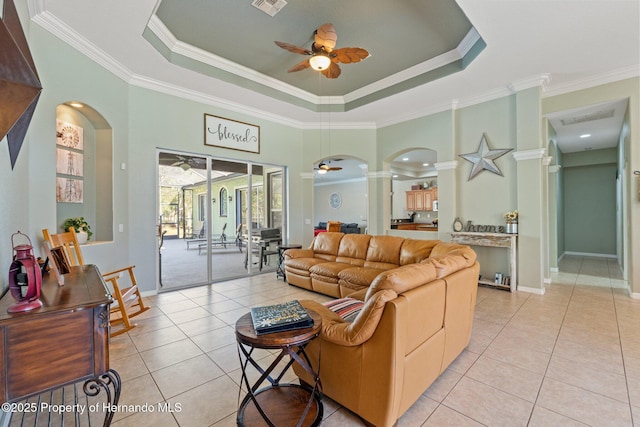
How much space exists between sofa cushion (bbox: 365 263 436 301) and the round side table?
1.39ft

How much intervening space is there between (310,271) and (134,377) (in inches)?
106

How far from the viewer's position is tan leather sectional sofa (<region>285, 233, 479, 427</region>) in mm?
1523

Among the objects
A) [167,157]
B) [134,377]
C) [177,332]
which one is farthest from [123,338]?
[167,157]

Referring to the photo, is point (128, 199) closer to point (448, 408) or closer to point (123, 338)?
point (123, 338)

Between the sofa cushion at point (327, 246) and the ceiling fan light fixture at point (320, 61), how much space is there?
2817mm

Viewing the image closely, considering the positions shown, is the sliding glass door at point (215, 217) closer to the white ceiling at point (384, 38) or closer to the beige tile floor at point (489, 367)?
the white ceiling at point (384, 38)

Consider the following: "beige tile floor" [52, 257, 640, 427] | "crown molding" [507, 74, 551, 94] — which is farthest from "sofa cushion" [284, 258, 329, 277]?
"crown molding" [507, 74, 551, 94]

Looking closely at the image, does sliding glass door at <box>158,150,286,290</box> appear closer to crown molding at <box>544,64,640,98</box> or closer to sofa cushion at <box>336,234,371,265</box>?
sofa cushion at <box>336,234,371,265</box>

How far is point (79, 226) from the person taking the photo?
362 centimetres

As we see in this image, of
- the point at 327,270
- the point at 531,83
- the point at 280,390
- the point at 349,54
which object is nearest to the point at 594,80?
the point at 531,83

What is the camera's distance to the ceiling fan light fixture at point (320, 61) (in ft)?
11.3

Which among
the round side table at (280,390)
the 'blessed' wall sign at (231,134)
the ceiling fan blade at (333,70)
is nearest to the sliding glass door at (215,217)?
the 'blessed' wall sign at (231,134)

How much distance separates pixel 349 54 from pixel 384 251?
2.81 meters

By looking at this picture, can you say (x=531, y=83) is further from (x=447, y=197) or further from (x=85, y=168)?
(x=85, y=168)
